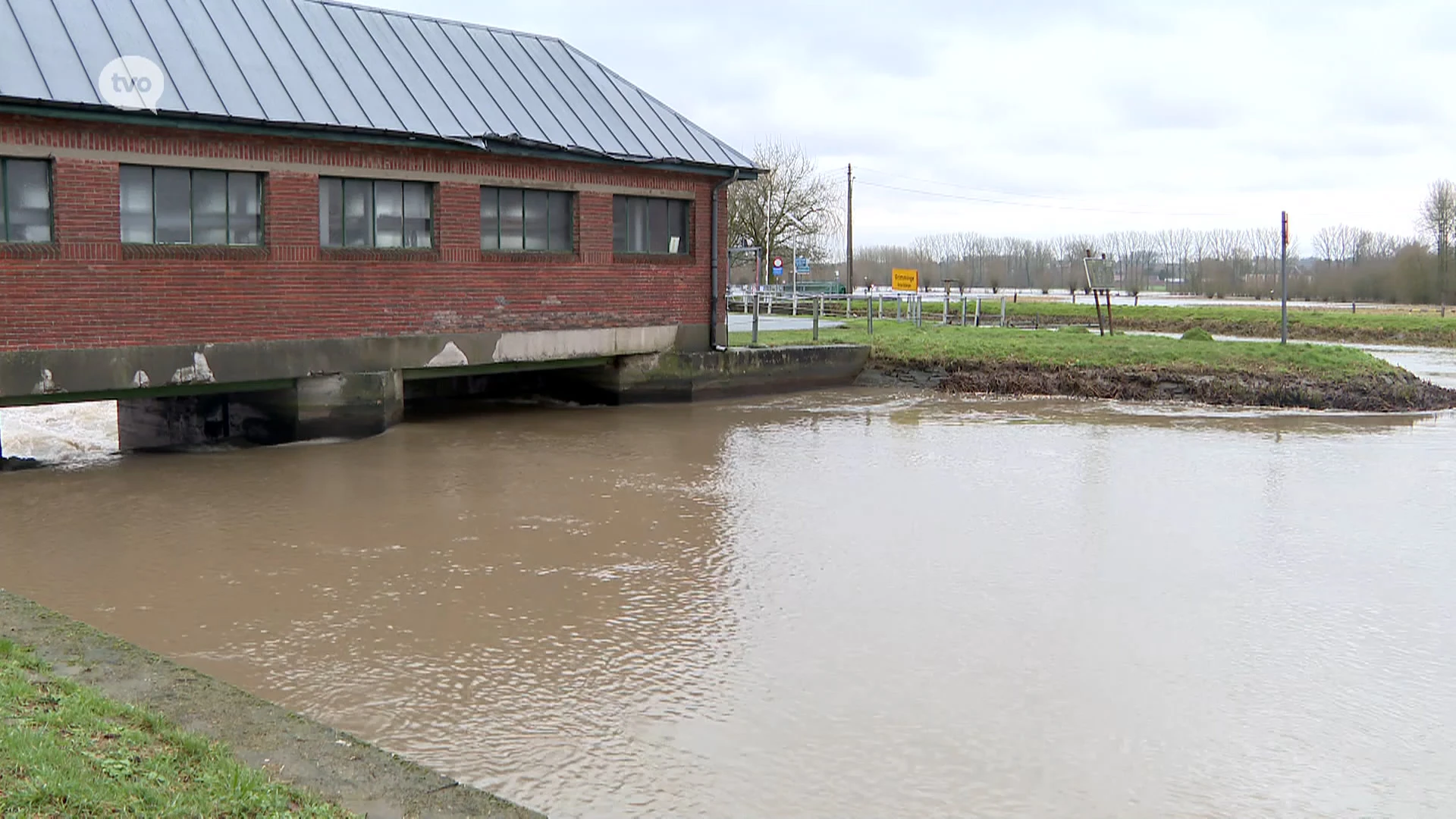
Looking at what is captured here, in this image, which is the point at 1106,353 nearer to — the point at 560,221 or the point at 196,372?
the point at 560,221

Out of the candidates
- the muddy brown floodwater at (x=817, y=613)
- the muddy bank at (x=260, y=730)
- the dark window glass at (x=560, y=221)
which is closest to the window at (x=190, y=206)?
the muddy brown floodwater at (x=817, y=613)

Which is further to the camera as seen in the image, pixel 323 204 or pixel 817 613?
pixel 323 204

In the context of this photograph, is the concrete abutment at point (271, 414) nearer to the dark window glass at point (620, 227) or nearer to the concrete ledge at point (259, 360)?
the concrete ledge at point (259, 360)

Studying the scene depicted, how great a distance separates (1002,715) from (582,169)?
1543 centimetres

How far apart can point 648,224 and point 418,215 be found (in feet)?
15.6

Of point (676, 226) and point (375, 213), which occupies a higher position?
point (676, 226)

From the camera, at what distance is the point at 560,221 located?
2122cm

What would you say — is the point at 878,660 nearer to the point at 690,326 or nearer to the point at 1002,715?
the point at 1002,715

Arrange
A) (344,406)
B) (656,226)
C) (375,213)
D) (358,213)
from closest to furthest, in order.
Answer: (344,406), (358,213), (375,213), (656,226)

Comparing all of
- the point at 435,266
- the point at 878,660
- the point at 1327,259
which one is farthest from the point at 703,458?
the point at 1327,259

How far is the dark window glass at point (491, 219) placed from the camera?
65.9 feet

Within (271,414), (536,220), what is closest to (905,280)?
(536,220)

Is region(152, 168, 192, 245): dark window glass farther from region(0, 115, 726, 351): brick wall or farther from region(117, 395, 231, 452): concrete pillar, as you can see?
region(117, 395, 231, 452): concrete pillar

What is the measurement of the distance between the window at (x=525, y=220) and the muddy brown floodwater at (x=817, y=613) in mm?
4519
